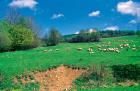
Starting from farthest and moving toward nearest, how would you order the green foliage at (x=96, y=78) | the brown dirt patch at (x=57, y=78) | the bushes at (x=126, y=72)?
the bushes at (x=126, y=72)
the green foliage at (x=96, y=78)
the brown dirt patch at (x=57, y=78)


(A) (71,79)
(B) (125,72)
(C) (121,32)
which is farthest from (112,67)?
(C) (121,32)

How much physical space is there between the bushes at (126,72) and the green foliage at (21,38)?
39.5 metres

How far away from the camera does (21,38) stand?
277 feet

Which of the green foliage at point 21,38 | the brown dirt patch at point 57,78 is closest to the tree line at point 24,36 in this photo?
the green foliage at point 21,38

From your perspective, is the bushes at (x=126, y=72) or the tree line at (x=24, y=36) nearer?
the bushes at (x=126, y=72)

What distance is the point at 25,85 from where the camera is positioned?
4188 centimetres

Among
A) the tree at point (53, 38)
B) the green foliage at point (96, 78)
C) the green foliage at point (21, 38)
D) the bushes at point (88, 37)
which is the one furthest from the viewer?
the bushes at point (88, 37)

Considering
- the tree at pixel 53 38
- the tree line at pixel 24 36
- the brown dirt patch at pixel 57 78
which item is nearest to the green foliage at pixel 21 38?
the tree line at pixel 24 36

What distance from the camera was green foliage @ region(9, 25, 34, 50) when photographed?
272 ft

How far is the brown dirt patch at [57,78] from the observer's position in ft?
137

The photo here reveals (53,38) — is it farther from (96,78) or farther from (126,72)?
(96,78)

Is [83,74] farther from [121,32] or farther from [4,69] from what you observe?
[121,32]

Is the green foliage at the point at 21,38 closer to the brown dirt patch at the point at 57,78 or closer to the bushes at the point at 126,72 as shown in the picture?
the brown dirt patch at the point at 57,78

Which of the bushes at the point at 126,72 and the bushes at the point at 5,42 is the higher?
the bushes at the point at 5,42
